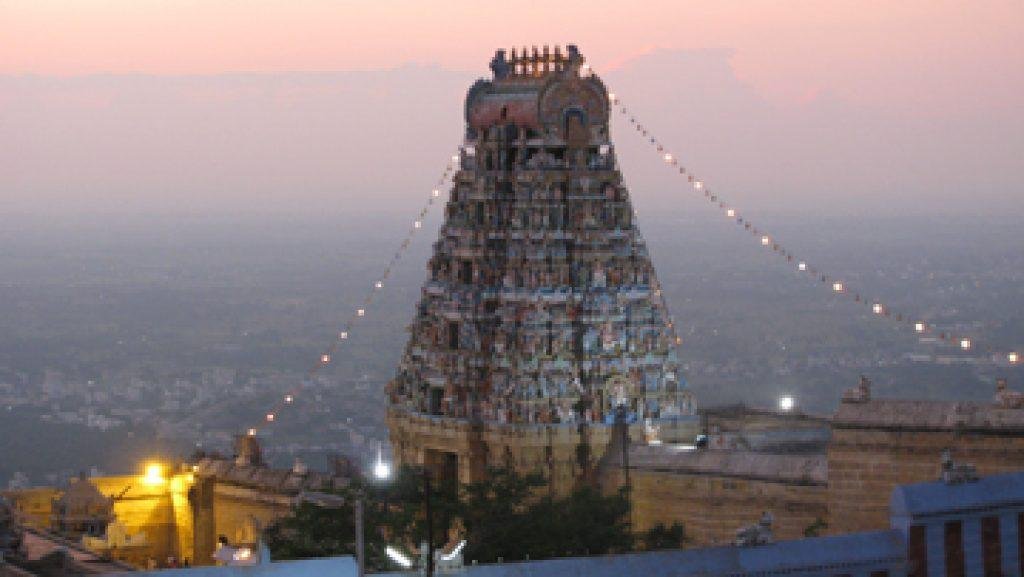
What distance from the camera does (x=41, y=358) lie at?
6220 inches

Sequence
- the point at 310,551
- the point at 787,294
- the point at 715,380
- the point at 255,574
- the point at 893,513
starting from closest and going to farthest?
1. the point at 255,574
2. the point at 893,513
3. the point at 310,551
4. the point at 715,380
5. the point at 787,294

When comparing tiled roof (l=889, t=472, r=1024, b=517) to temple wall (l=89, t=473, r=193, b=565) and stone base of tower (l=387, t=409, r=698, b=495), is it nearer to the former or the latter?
stone base of tower (l=387, t=409, r=698, b=495)

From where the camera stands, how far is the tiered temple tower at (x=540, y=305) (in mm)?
57625

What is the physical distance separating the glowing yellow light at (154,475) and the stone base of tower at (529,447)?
26.7ft

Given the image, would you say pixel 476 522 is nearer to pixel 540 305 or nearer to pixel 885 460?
pixel 885 460

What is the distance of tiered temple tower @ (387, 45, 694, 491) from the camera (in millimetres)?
57625

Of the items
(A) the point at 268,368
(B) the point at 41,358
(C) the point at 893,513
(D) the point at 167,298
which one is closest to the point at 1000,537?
(C) the point at 893,513

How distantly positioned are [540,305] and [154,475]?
11912 mm

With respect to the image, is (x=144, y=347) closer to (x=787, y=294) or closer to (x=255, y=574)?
(x=787, y=294)

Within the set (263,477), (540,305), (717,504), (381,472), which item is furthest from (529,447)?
(263,477)

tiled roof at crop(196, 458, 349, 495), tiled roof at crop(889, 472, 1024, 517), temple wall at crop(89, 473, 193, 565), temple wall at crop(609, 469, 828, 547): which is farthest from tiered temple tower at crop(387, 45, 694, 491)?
tiled roof at crop(889, 472, 1024, 517)

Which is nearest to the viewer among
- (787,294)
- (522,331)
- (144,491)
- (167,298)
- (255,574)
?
(255,574)

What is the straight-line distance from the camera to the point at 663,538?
48.5 metres

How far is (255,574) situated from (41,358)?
125970 millimetres
